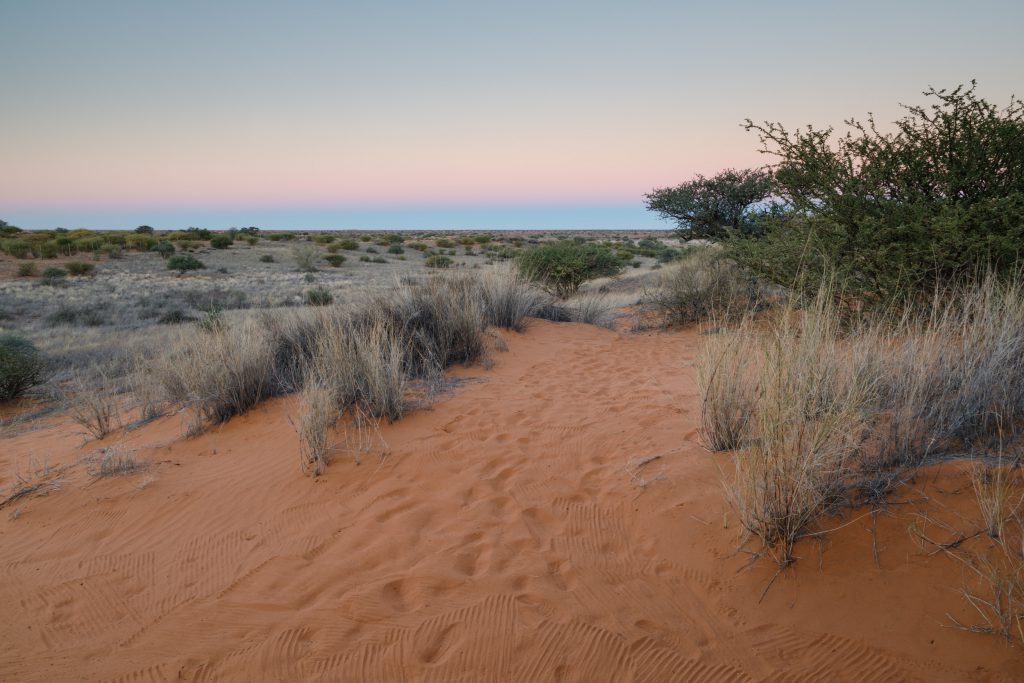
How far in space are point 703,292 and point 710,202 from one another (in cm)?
742

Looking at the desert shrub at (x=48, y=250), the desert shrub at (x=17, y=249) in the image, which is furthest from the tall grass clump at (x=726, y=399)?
the desert shrub at (x=48, y=250)

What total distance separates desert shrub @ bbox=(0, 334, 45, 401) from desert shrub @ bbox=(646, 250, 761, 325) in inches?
439

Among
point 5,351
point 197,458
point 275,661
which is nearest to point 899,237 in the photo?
point 275,661

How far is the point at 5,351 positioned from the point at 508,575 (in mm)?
9693

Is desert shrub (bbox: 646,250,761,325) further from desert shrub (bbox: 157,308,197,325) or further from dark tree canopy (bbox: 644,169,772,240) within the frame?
desert shrub (bbox: 157,308,197,325)

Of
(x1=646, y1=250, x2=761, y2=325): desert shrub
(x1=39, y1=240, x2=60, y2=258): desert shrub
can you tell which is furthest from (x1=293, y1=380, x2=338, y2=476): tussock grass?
(x1=39, y1=240, x2=60, y2=258): desert shrub

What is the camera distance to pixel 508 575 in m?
2.81

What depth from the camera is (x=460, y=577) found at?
2.82m

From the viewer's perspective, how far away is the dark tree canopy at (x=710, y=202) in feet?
54.0

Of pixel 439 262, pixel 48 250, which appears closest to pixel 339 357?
pixel 439 262

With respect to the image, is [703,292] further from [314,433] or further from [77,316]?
[77,316]

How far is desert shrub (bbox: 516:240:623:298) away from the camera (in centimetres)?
1426

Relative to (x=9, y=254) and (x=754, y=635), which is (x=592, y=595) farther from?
(x=9, y=254)

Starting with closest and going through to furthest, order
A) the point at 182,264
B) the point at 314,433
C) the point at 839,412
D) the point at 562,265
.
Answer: the point at 839,412, the point at 314,433, the point at 562,265, the point at 182,264
